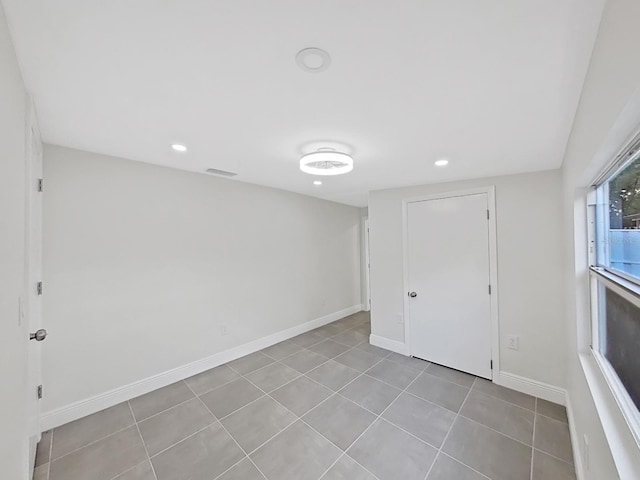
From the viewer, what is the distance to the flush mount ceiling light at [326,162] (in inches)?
73.5

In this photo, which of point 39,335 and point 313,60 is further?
point 39,335

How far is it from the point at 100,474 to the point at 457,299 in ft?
11.1

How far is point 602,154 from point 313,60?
1283 millimetres

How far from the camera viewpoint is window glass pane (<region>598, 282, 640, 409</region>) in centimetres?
95

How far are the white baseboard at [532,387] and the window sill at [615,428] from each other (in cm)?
129

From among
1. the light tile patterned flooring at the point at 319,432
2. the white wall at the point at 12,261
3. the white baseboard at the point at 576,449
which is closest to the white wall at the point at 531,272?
the light tile patterned flooring at the point at 319,432

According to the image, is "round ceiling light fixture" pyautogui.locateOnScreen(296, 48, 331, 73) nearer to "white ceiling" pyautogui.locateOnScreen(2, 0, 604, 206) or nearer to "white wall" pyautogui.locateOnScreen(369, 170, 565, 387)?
"white ceiling" pyautogui.locateOnScreen(2, 0, 604, 206)

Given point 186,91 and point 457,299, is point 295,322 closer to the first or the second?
point 457,299

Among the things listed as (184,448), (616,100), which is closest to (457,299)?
(616,100)

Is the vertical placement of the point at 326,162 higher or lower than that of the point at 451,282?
higher

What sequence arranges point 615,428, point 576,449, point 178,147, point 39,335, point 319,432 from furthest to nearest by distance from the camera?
point 178,147
point 319,432
point 576,449
point 39,335
point 615,428

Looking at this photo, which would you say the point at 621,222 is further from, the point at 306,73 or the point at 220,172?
the point at 220,172

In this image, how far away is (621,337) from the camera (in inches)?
44.5

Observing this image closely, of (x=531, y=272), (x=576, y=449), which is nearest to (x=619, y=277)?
(x=576, y=449)
